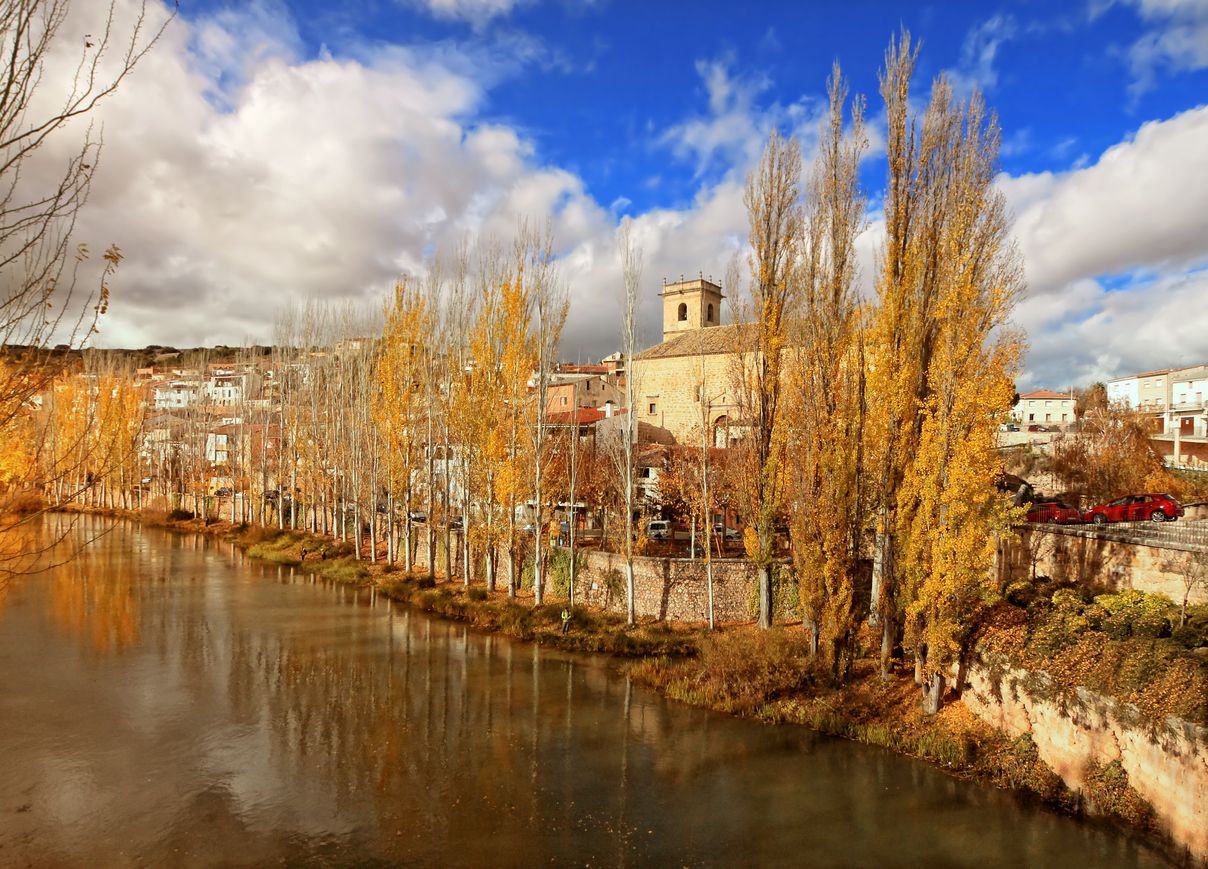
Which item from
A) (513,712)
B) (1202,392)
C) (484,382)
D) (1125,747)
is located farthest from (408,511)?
(1202,392)

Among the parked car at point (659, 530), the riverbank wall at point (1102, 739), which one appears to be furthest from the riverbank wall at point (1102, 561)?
the parked car at point (659, 530)

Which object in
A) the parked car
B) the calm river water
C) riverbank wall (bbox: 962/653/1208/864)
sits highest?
the parked car

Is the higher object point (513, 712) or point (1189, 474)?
point (1189, 474)

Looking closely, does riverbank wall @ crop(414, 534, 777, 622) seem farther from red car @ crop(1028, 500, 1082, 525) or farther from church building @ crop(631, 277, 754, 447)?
church building @ crop(631, 277, 754, 447)

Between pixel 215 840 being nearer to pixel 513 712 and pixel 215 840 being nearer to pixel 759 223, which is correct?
pixel 513 712

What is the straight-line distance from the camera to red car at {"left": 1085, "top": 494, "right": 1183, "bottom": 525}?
21.0 metres

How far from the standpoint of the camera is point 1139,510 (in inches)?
848

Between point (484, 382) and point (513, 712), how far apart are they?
11.3 m

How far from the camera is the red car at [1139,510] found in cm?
2097

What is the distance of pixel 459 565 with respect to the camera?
82.4 ft

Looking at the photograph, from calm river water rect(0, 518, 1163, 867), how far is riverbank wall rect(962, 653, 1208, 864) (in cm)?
70

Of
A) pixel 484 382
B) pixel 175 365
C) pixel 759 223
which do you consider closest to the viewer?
pixel 759 223

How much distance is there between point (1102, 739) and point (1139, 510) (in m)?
15.5

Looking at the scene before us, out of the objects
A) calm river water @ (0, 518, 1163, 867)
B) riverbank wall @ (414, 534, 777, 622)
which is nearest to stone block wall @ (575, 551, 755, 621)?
riverbank wall @ (414, 534, 777, 622)
